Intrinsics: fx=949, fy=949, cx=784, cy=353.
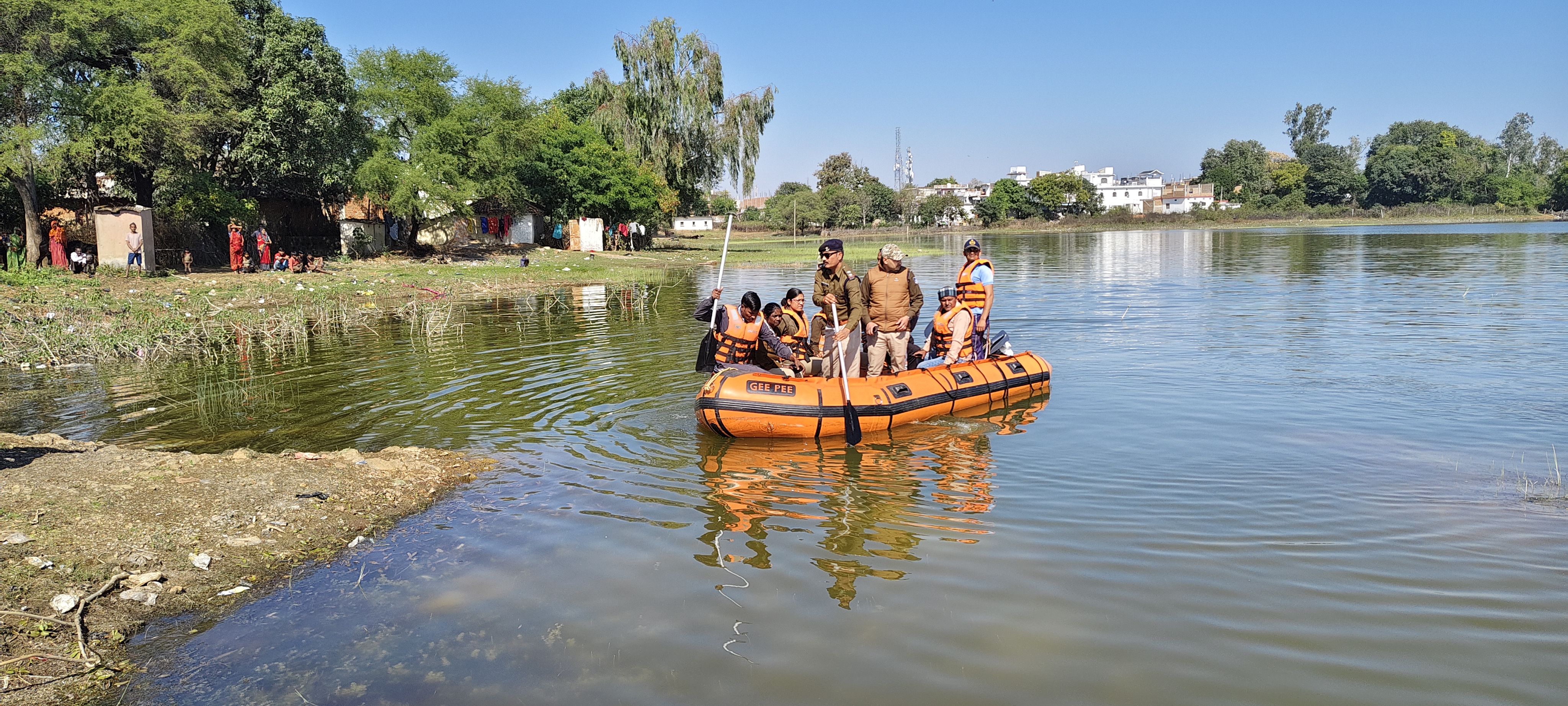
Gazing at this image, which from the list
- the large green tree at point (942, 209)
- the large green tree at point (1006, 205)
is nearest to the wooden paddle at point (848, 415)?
the large green tree at point (1006, 205)

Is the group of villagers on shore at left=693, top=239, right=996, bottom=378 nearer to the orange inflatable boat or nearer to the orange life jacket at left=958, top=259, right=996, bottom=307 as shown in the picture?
the orange life jacket at left=958, top=259, right=996, bottom=307

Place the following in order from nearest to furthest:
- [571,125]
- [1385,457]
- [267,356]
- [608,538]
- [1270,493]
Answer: [608,538] → [1270,493] → [1385,457] → [267,356] → [571,125]

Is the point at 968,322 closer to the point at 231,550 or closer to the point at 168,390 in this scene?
the point at 231,550

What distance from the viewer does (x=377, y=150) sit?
94.7 ft

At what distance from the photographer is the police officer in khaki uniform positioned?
8.95 m

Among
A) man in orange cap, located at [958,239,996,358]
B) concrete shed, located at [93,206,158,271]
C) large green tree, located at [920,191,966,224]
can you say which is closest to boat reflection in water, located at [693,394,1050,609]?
man in orange cap, located at [958,239,996,358]

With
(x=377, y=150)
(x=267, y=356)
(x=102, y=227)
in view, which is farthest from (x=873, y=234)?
(x=267, y=356)

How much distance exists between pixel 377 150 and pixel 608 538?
2663 centimetres

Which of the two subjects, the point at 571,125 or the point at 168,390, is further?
the point at 571,125

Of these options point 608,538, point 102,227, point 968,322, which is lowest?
point 608,538

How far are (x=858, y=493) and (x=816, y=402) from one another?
165 cm

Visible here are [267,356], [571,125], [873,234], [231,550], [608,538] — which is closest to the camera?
[231,550]

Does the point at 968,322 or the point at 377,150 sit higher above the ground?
the point at 377,150

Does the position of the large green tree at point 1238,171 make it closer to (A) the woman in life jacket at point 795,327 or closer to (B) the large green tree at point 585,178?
(B) the large green tree at point 585,178
